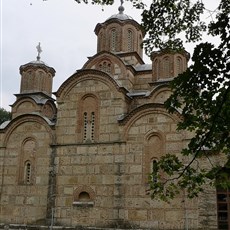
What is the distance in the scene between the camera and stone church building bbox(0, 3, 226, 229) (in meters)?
13.6

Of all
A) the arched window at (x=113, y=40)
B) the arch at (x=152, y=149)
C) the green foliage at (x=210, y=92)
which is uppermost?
the arched window at (x=113, y=40)

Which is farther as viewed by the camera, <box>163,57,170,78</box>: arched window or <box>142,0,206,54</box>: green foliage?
<box>163,57,170,78</box>: arched window

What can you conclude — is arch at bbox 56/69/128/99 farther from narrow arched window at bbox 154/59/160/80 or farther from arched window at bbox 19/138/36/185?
arched window at bbox 19/138/36/185

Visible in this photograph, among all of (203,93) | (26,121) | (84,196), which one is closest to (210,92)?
(203,93)

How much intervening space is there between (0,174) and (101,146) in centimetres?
476

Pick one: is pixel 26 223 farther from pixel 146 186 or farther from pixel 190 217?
pixel 190 217

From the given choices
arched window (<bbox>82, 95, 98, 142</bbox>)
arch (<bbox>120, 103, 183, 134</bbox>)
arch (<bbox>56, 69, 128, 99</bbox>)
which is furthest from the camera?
arch (<bbox>56, 69, 128, 99</bbox>)

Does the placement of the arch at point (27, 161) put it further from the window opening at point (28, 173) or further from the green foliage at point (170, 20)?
the green foliage at point (170, 20)

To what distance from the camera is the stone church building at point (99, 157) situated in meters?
13.6

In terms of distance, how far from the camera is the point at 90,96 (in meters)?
15.8

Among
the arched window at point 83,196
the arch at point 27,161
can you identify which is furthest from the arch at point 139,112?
the arch at point 27,161

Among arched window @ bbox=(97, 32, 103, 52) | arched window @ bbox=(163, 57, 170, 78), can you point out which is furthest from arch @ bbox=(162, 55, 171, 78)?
arched window @ bbox=(97, 32, 103, 52)


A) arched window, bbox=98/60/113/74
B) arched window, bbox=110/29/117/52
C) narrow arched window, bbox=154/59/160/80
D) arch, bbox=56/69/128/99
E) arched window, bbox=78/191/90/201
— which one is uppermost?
arched window, bbox=110/29/117/52

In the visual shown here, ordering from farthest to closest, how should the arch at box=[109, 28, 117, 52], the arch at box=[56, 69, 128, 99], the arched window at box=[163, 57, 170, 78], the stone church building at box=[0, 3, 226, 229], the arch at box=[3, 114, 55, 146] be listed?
the arch at box=[109, 28, 117, 52] < the arched window at box=[163, 57, 170, 78] < the arch at box=[3, 114, 55, 146] < the arch at box=[56, 69, 128, 99] < the stone church building at box=[0, 3, 226, 229]
